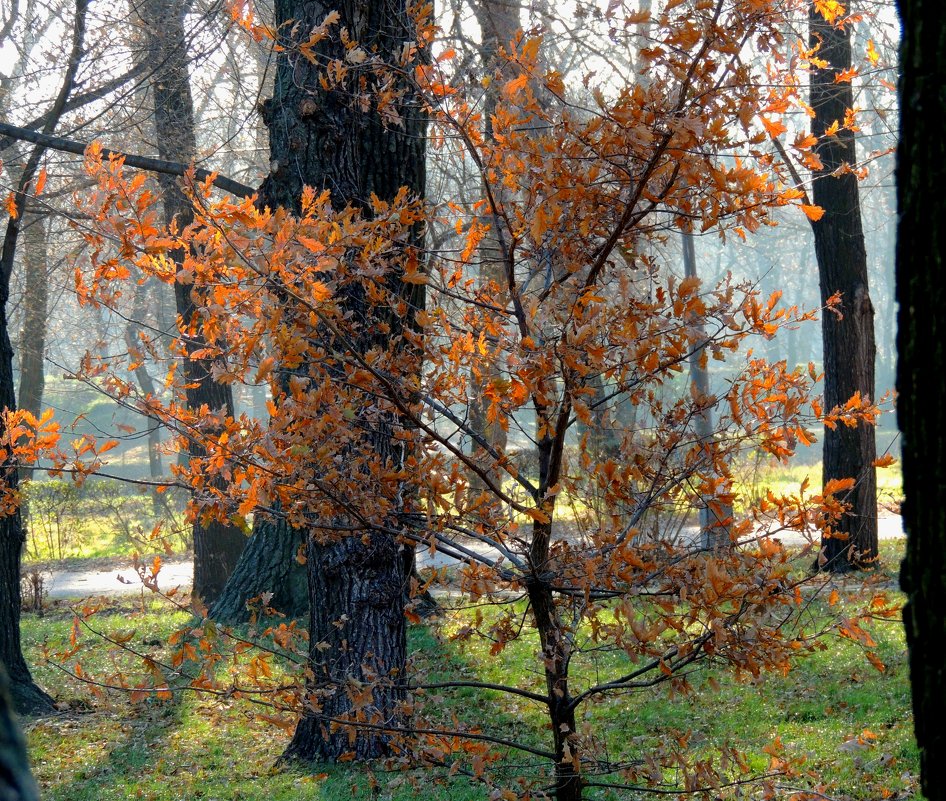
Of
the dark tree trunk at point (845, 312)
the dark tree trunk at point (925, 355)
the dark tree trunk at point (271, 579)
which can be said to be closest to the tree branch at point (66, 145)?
the dark tree trunk at point (271, 579)

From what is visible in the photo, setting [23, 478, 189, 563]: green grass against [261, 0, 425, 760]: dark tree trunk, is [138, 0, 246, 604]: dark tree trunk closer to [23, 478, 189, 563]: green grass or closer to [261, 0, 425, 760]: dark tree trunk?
[261, 0, 425, 760]: dark tree trunk

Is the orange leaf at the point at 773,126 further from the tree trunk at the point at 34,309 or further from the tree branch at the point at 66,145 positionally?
the tree trunk at the point at 34,309

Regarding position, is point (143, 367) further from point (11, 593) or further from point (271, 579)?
point (11, 593)

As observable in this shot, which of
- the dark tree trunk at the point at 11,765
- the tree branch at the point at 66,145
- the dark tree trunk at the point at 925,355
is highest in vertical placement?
the tree branch at the point at 66,145

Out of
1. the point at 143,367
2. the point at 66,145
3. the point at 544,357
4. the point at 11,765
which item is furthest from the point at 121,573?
the point at 11,765

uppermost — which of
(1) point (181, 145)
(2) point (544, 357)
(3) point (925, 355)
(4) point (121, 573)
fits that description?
(1) point (181, 145)

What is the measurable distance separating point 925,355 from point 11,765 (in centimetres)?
131

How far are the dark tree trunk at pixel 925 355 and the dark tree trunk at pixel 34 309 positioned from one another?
34.4 feet

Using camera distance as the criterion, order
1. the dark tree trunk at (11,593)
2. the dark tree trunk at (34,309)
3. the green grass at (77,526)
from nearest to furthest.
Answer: the dark tree trunk at (11,593) < the dark tree trunk at (34,309) < the green grass at (77,526)

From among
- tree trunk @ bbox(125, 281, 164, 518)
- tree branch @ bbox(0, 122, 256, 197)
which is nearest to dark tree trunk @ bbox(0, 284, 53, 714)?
tree trunk @ bbox(125, 281, 164, 518)

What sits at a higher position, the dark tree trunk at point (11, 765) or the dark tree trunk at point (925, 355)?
the dark tree trunk at point (925, 355)

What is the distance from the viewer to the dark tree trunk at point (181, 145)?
7500 mm

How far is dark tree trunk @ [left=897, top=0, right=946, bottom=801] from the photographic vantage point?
4.61 feet

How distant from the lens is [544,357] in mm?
2551
